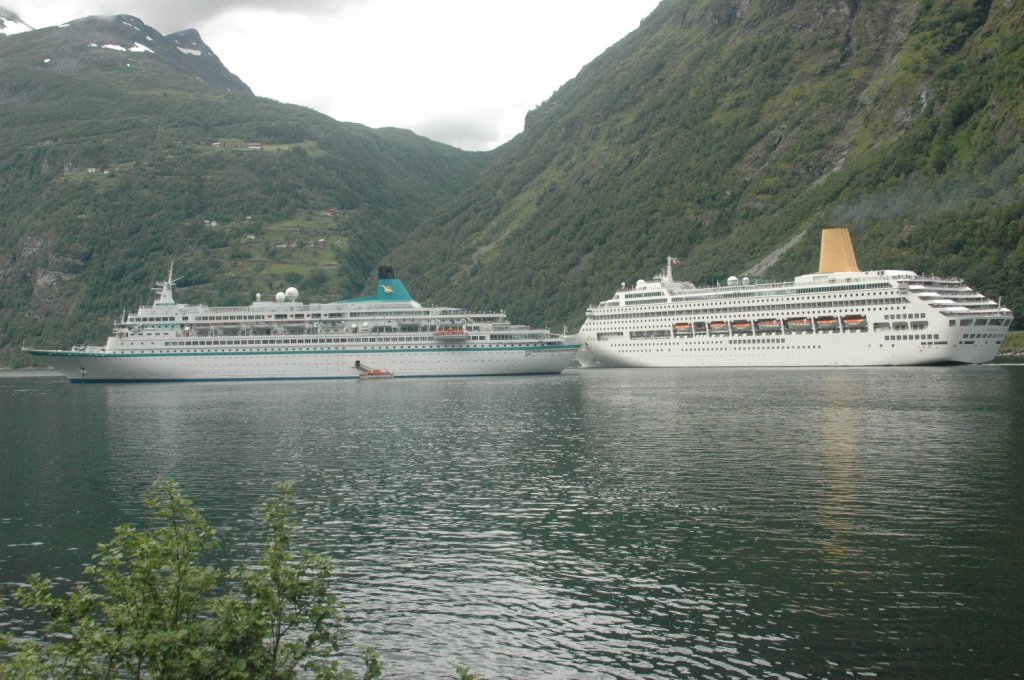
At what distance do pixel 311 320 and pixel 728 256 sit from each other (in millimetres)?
100942

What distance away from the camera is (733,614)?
17875 mm

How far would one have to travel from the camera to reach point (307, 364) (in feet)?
393

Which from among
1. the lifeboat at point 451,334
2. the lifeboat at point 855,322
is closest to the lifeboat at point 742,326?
the lifeboat at point 855,322

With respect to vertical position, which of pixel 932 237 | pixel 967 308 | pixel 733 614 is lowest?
pixel 733 614

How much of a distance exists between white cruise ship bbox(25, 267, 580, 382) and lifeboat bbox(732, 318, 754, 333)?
26154 millimetres

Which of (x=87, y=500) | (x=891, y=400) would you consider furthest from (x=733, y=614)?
(x=891, y=400)

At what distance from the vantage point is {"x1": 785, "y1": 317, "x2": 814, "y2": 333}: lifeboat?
4796 inches

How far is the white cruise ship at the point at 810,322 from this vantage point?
10931 centimetres

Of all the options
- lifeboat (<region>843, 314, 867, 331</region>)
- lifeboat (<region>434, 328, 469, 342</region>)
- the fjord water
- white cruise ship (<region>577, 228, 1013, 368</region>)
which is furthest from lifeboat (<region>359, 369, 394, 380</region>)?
lifeboat (<region>843, 314, 867, 331</region>)

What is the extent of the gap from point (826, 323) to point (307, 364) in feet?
229

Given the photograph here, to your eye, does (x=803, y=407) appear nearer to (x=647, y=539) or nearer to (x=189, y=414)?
(x=647, y=539)

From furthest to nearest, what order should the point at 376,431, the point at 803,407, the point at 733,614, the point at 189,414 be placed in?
the point at 189,414 → the point at 803,407 → the point at 376,431 → the point at 733,614

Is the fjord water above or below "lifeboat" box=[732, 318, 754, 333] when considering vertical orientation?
below

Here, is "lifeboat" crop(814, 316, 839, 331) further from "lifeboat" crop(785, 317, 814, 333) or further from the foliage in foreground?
the foliage in foreground
